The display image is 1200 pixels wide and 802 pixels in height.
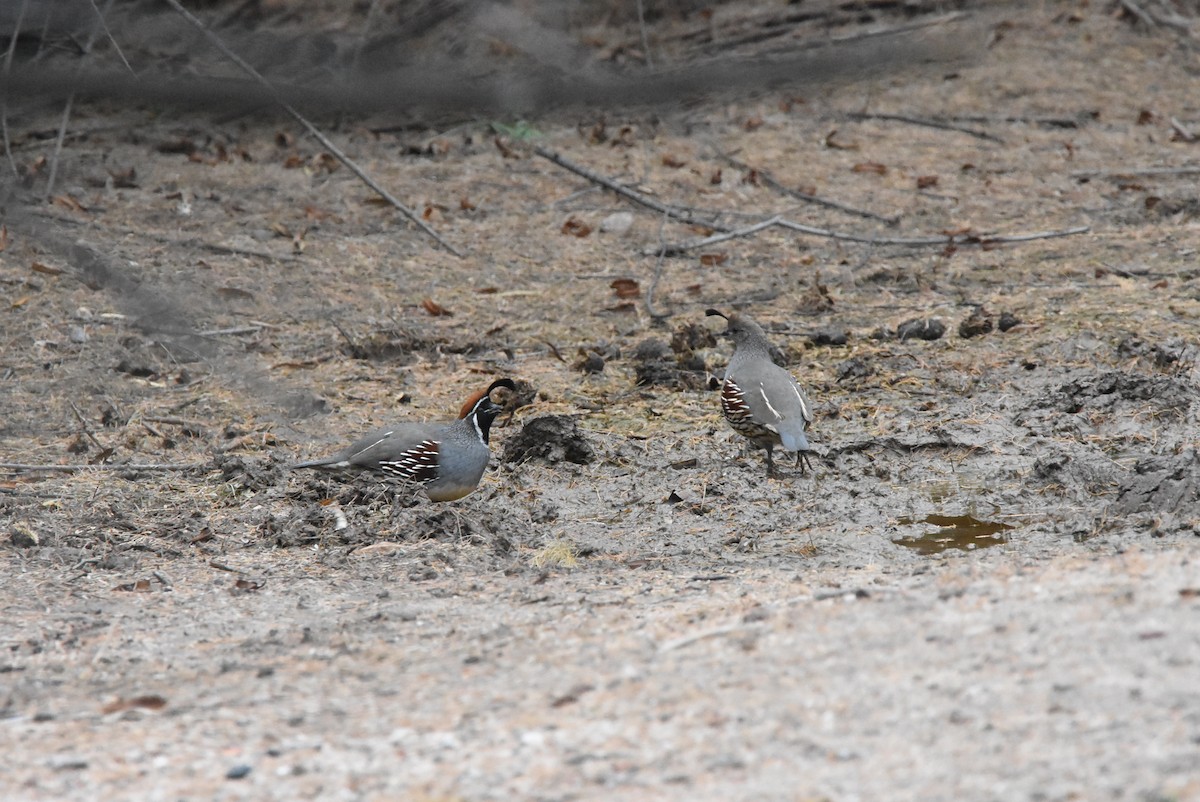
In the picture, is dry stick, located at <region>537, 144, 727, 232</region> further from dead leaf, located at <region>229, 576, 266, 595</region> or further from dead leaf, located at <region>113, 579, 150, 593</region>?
dead leaf, located at <region>113, 579, 150, 593</region>

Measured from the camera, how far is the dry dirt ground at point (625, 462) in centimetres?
358

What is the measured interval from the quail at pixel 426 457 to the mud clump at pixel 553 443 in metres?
0.52

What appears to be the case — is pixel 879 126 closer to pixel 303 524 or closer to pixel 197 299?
pixel 197 299

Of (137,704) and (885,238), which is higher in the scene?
(885,238)

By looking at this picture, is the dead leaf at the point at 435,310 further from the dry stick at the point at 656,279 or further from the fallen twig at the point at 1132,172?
the fallen twig at the point at 1132,172

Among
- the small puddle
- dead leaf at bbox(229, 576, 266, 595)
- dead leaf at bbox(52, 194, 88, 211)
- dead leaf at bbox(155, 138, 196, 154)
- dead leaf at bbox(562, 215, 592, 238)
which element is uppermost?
dead leaf at bbox(155, 138, 196, 154)

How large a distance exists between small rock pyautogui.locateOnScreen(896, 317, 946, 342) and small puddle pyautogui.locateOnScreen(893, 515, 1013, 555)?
2578 mm

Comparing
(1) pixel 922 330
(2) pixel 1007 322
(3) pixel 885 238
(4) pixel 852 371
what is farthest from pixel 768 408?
(3) pixel 885 238

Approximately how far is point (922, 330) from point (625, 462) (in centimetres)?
254

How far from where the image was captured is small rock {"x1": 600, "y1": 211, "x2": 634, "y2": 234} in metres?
11.8

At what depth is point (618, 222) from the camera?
11.9 meters

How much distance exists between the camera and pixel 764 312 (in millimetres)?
10008

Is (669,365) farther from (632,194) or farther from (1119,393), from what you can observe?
(632,194)

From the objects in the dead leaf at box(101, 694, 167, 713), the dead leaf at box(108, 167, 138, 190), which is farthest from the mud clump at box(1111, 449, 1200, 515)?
the dead leaf at box(108, 167, 138, 190)
